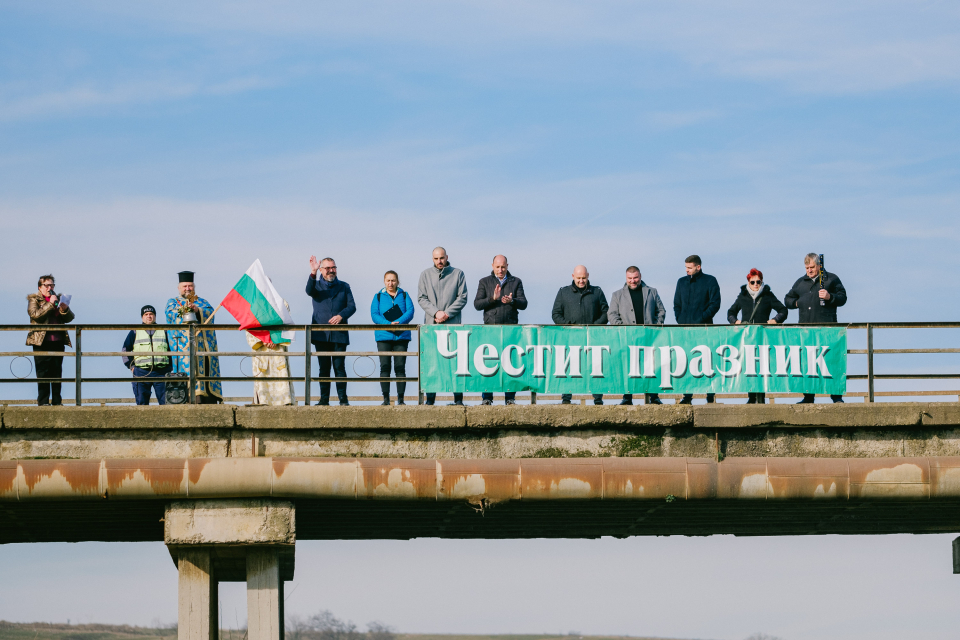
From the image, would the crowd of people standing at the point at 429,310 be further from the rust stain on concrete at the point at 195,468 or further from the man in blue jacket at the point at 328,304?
the rust stain on concrete at the point at 195,468

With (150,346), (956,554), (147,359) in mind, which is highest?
(150,346)

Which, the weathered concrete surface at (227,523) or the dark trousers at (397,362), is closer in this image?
the weathered concrete surface at (227,523)

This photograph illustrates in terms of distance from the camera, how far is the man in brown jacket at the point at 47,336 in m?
15.7

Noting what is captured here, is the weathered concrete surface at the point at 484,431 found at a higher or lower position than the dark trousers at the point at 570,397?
lower

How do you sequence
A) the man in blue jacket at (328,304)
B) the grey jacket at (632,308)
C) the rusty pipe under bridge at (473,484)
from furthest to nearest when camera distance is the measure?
the grey jacket at (632,308), the man in blue jacket at (328,304), the rusty pipe under bridge at (473,484)

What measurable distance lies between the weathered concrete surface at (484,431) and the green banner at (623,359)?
757 mm

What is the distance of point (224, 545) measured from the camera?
14.6 meters

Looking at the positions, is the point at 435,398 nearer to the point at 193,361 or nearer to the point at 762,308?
the point at 193,361

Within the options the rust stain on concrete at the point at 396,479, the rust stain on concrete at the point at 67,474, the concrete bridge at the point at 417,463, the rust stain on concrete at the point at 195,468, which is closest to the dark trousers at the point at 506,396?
the concrete bridge at the point at 417,463

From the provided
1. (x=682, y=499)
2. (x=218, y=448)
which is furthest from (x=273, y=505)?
(x=682, y=499)

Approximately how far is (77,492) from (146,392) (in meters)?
2.37

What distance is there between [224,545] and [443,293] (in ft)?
14.5

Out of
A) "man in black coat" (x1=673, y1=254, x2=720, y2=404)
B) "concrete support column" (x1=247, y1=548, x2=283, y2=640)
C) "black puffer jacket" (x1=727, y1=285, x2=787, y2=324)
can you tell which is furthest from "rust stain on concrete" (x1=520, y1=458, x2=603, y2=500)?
"black puffer jacket" (x1=727, y1=285, x2=787, y2=324)

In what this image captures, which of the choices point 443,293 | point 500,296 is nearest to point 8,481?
point 443,293
